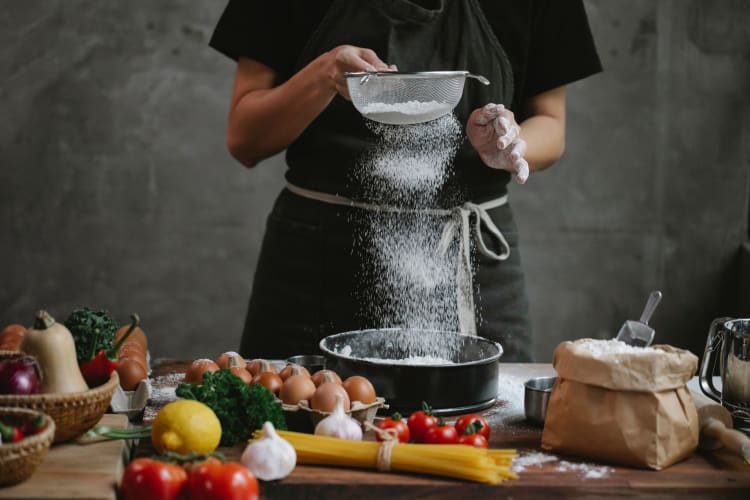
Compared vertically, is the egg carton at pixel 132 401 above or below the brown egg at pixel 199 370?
below

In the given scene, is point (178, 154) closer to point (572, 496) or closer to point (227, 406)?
point (227, 406)

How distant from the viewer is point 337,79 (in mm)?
2277

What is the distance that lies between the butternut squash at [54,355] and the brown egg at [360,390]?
48 centimetres

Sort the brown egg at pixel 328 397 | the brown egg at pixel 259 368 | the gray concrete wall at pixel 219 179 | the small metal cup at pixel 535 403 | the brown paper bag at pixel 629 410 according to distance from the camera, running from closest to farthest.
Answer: the brown paper bag at pixel 629 410 < the brown egg at pixel 328 397 < the small metal cup at pixel 535 403 < the brown egg at pixel 259 368 < the gray concrete wall at pixel 219 179

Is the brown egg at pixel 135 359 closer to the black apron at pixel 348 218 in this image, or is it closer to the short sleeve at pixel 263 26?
the black apron at pixel 348 218

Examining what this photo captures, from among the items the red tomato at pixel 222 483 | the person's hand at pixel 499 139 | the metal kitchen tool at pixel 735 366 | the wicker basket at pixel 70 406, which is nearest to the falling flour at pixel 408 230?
the person's hand at pixel 499 139

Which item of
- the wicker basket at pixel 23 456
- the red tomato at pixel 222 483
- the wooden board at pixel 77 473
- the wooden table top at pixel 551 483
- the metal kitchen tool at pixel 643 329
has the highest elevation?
the metal kitchen tool at pixel 643 329

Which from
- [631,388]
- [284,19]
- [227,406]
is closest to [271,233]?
[284,19]

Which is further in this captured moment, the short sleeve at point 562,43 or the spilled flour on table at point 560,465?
the short sleeve at point 562,43

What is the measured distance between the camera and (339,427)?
168 centimetres

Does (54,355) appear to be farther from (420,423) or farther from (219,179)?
(219,179)

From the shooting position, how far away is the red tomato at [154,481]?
1.40 metres

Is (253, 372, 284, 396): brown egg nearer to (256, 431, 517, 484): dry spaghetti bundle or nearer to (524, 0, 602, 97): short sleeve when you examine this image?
(256, 431, 517, 484): dry spaghetti bundle

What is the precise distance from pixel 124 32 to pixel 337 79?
2.08 m
